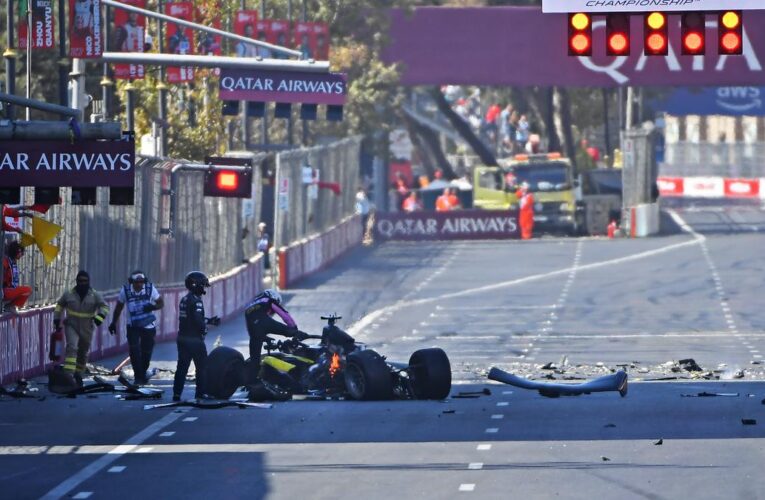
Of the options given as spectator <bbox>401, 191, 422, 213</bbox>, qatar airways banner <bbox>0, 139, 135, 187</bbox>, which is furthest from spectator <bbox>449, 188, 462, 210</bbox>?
qatar airways banner <bbox>0, 139, 135, 187</bbox>

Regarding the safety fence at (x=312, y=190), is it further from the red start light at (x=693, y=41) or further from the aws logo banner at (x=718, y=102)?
the aws logo banner at (x=718, y=102)

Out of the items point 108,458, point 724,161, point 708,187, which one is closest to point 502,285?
point 108,458

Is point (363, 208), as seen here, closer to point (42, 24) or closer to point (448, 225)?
point (448, 225)

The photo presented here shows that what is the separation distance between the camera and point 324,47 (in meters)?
60.1

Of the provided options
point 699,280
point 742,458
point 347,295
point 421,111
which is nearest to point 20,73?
point 347,295

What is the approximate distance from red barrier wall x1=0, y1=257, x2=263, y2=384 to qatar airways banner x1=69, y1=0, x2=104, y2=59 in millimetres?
4222

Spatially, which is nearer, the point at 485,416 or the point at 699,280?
the point at 485,416

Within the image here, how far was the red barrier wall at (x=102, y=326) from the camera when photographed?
90.8 feet

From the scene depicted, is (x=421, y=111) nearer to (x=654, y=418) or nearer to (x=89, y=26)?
(x=89, y=26)

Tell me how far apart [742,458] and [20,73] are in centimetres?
4003

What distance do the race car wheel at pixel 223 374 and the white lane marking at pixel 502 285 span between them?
45.5 feet

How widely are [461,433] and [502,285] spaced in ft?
94.0

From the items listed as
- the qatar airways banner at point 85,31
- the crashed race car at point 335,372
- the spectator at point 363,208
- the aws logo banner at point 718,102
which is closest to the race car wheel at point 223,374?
the crashed race car at point 335,372

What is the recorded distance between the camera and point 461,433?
826 inches
